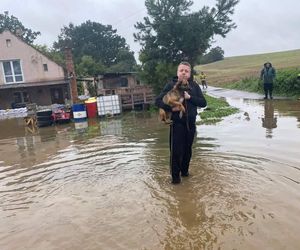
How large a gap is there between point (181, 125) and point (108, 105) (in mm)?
16858

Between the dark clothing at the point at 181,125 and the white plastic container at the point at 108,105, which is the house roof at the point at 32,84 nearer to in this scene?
the white plastic container at the point at 108,105

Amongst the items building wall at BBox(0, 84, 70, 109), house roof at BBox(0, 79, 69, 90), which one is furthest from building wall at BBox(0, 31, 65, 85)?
building wall at BBox(0, 84, 70, 109)

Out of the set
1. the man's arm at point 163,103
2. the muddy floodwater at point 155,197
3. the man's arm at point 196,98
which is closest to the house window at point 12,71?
the muddy floodwater at point 155,197

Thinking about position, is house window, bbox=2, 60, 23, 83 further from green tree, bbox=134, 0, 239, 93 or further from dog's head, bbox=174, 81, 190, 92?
dog's head, bbox=174, 81, 190, 92

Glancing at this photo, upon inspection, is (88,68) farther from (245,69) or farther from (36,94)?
(245,69)

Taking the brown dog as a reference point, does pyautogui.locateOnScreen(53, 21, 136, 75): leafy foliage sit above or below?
above

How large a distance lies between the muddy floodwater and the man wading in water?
0.47 metres

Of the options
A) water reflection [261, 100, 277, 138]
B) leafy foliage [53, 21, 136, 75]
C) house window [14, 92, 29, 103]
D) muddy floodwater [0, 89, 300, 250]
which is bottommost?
muddy floodwater [0, 89, 300, 250]

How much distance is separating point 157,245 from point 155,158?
452 centimetres

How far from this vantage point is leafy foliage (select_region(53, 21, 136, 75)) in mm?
75000

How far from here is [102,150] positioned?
35.3ft

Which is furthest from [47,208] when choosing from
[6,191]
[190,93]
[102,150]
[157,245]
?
[102,150]

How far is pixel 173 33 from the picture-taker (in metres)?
26.1

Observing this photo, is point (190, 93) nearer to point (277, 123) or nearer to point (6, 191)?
point (6, 191)
